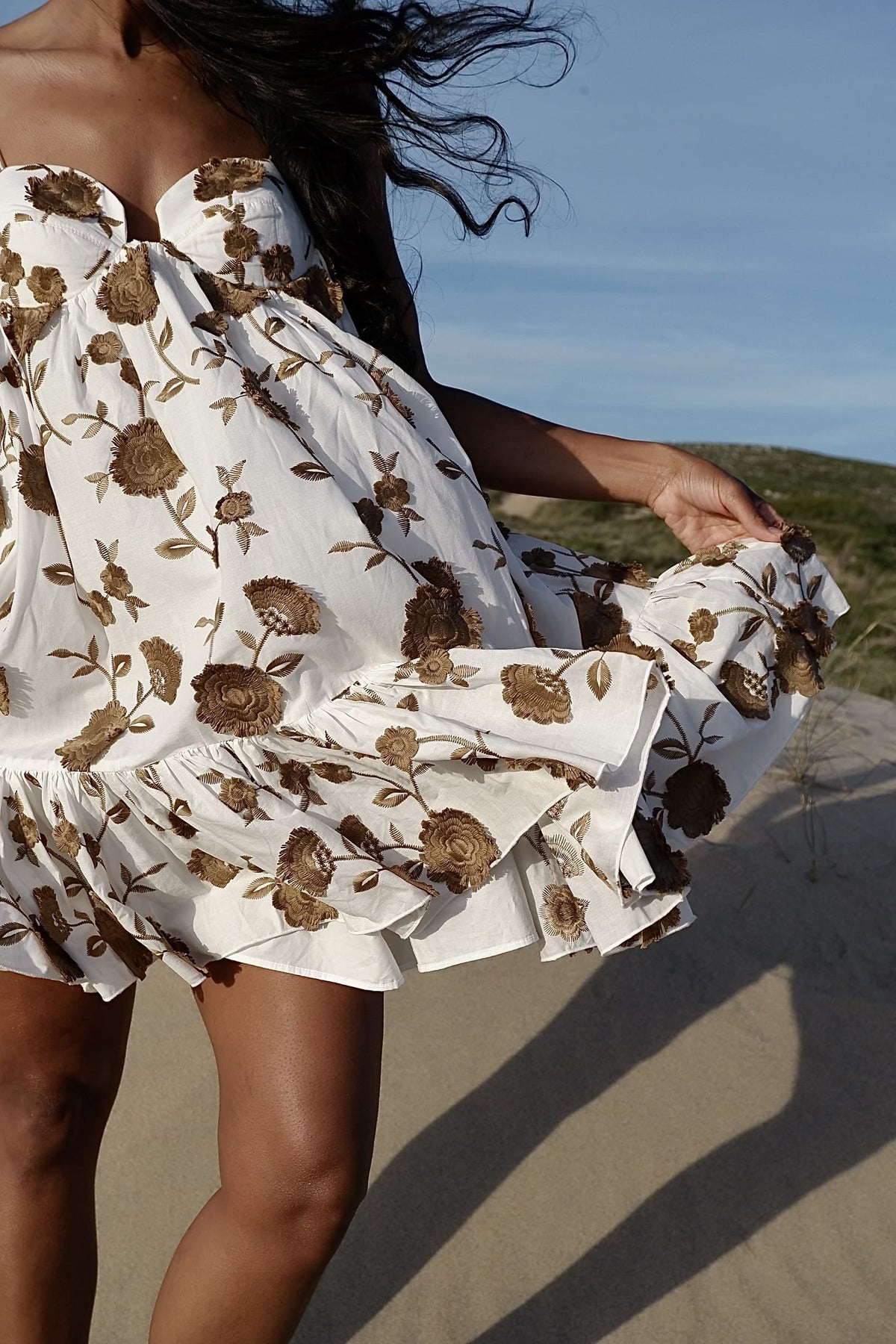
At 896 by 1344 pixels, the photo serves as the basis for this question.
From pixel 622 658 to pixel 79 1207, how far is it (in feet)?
3.46

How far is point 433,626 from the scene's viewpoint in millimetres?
1429

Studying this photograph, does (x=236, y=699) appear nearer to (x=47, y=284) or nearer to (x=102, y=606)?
(x=102, y=606)

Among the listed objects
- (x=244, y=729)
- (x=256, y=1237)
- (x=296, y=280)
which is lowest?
(x=256, y=1237)

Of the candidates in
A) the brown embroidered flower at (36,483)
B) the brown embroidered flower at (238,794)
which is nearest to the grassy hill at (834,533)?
the brown embroidered flower at (36,483)

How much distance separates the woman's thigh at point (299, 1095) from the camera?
1371 mm

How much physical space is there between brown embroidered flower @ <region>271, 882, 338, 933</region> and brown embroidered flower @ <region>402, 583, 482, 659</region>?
1.00 feet

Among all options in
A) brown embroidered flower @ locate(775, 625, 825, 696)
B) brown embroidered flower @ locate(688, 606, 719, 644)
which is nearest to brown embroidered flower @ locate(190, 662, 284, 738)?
brown embroidered flower @ locate(688, 606, 719, 644)

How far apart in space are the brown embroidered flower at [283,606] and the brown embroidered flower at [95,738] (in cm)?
21

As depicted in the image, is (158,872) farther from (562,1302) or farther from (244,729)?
(562,1302)

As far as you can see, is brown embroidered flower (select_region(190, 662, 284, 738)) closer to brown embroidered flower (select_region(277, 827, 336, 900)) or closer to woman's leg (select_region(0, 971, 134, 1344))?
brown embroidered flower (select_region(277, 827, 336, 900))

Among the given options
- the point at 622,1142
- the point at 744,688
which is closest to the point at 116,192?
the point at 744,688

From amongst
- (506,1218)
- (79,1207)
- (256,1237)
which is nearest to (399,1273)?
(506,1218)

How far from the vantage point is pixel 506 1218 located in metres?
2.57

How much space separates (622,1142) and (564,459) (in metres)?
1.63
